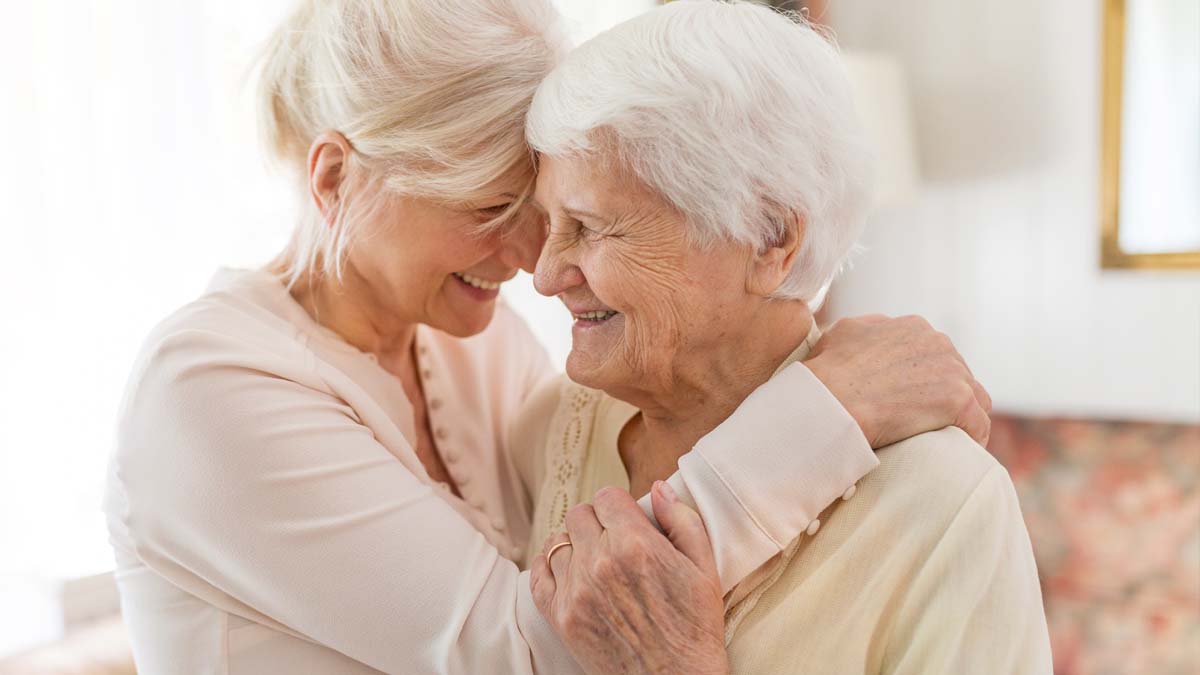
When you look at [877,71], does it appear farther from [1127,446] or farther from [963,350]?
[1127,446]

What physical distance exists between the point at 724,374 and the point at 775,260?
170 millimetres

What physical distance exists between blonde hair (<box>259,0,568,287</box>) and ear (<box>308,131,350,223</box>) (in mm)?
17

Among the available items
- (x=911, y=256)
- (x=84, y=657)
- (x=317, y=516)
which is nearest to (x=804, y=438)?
(x=317, y=516)

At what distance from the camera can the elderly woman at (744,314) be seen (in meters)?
1.11

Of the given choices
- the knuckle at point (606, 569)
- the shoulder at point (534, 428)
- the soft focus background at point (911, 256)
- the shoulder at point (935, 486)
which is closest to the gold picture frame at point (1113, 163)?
the soft focus background at point (911, 256)

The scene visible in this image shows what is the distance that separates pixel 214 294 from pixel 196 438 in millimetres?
270

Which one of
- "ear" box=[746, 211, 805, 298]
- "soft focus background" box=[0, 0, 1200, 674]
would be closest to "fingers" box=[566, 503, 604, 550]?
"ear" box=[746, 211, 805, 298]

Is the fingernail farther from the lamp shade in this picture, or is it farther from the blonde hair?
the lamp shade

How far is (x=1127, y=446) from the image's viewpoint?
2715mm

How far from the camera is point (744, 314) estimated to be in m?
1.28

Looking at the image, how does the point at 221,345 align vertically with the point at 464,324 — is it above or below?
above

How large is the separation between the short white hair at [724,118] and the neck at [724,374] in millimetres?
99

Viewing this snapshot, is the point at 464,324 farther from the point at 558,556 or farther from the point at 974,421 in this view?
the point at 974,421

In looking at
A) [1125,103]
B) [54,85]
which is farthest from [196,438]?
[1125,103]
